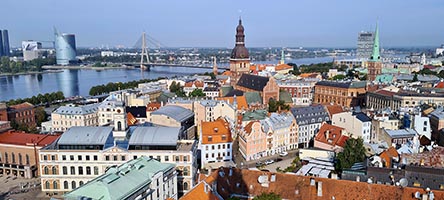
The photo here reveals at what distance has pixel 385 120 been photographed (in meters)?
32.0

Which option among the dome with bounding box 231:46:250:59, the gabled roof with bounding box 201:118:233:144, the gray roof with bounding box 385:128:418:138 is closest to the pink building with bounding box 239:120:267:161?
the gabled roof with bounding box 201:118:233:144

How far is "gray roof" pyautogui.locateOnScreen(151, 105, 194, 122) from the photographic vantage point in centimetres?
3462

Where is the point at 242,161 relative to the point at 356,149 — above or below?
below

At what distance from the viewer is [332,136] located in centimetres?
3008

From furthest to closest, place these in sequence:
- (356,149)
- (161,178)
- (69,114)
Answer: (69,114) < (356,149) < (161,178)

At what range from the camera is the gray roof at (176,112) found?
114ft

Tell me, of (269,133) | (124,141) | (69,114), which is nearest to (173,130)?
(124,141)

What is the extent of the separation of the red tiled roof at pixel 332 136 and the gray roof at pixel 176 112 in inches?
466

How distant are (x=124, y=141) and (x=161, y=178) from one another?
6.32m

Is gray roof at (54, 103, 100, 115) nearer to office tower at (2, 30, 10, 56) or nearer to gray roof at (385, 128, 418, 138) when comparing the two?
gray roof at (385, 128, 418, 138)

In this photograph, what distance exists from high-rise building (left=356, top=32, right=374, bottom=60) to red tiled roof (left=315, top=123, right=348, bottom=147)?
12149 centimetres

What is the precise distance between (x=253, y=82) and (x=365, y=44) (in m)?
108

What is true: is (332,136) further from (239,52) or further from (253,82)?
(239,52)

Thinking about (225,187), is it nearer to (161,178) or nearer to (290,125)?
(161,178)
